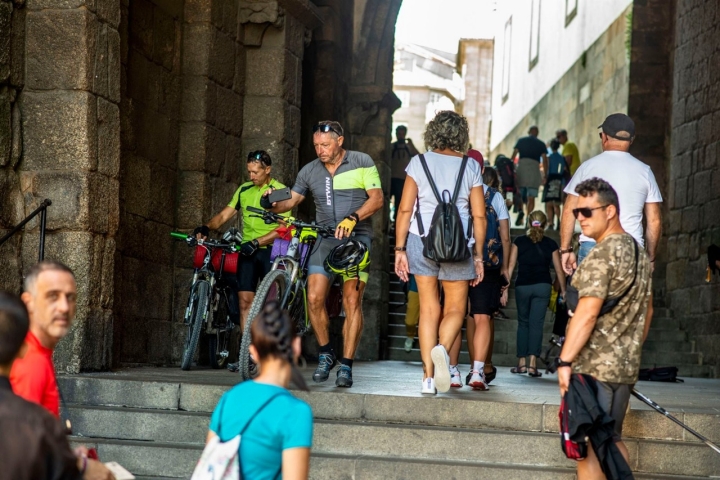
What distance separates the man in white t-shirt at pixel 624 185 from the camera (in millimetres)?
6621

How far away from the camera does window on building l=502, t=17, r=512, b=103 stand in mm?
41047

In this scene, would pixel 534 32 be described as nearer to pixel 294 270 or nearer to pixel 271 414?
pixel 294 270

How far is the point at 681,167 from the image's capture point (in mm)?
15680

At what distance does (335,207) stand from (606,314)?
312cm

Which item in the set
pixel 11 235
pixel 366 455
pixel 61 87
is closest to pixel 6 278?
pixel 11 235

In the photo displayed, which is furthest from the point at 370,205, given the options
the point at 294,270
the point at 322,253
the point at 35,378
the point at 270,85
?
the point at 35,378

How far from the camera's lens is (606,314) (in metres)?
5.07

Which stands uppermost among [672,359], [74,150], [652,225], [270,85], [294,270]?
[270,85]

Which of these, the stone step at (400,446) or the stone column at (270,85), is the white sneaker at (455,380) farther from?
the stone column at (270,85)

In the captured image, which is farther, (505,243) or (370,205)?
(505,243)

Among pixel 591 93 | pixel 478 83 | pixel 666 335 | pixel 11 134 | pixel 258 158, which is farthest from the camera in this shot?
pixel 478 83

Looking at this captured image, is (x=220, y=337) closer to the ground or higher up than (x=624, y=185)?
closer to the ground

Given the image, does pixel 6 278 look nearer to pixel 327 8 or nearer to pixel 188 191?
pixel 188 191

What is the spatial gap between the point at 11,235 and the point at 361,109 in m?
8.93
